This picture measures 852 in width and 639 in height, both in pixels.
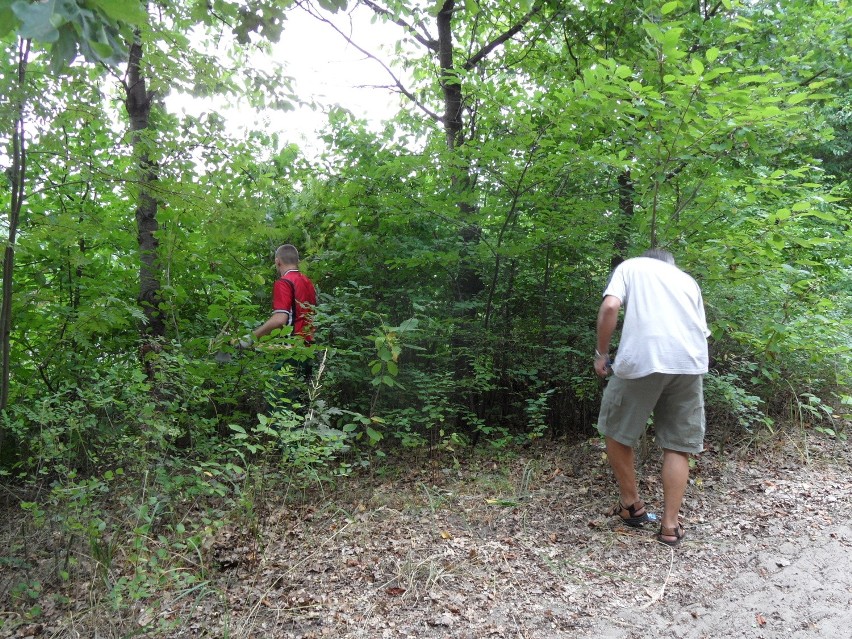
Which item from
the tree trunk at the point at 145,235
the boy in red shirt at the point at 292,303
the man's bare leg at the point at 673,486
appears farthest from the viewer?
the tree trunk at the point at 145,235

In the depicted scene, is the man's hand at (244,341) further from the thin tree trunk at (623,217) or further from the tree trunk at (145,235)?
the thin tree trunk at (623,217)

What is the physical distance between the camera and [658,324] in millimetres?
3725

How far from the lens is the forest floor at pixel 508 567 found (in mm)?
2893

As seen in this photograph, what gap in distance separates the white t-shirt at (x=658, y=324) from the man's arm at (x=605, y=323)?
54 millimetres

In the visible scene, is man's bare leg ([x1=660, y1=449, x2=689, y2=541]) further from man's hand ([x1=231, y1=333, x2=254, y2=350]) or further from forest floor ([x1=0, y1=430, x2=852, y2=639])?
man's hand ([x1=231, y1=333, x2=254, y2=350])

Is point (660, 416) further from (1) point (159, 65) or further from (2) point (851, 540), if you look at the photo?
(1) point (159, 65)

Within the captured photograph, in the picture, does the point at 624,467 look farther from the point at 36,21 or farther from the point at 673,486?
the point at 36,21

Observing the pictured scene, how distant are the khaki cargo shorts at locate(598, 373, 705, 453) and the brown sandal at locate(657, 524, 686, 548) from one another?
0.48m

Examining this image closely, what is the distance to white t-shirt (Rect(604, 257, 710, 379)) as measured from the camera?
3.69 m

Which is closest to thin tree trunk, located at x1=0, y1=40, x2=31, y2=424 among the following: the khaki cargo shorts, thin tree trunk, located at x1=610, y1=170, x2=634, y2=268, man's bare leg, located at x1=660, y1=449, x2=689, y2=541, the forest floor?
the forest floor

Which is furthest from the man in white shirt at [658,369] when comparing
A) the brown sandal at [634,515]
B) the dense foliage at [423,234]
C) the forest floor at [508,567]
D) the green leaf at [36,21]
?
the green leaf at [36,21]

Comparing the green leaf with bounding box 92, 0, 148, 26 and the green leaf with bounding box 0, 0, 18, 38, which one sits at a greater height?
the green leaf with bounding box 92, 0, 148, 26

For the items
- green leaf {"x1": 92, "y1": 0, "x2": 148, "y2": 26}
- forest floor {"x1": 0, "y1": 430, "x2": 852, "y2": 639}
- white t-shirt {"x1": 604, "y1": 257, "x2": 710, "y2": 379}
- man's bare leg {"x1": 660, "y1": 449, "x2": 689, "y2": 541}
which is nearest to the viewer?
green leaf {"x1": 92, "y1": 0, "x2": 148, "y2": 26}

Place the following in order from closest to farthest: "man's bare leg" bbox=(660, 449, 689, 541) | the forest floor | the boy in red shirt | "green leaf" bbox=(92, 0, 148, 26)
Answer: "green leaf" bbox=(92, 0, 148, 26) → the forest floor → "man's bare leg" bbox=(660, 449, 689, 541) → the boy in red shirt
